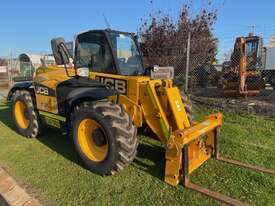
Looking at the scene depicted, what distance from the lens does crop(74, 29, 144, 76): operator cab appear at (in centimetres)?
458

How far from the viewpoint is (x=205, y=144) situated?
4570 millimetres

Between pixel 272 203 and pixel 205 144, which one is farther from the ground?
pixel 205 144

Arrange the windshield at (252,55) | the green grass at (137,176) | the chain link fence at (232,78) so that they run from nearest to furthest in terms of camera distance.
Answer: the green grass at (137,176) < the chain link fence at (232,78) < the windshield at (252,55)

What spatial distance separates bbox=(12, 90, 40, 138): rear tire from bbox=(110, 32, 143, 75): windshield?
2.22m

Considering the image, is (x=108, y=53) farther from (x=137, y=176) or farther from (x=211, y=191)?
(x=211, y=191)

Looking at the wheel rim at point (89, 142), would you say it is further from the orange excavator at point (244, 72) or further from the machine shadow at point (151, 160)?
the orange excavator at point (244, 72)

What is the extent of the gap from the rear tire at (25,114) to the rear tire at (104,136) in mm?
1648

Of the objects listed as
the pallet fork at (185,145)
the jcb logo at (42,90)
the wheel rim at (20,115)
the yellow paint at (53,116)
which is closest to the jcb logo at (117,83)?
the pallet fork at (185,145)

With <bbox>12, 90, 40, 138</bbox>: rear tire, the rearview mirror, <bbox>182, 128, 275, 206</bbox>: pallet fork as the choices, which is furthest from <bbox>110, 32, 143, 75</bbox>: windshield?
<bbox>12, 90, 40, 138</bbox>: rear tire

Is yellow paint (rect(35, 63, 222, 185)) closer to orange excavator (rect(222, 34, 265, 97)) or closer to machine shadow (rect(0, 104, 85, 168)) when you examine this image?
machine shadow (rect(0, 104, 85, 168))

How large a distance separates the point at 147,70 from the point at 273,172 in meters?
2.58

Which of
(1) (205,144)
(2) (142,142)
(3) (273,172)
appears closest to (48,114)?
(2) (142,142)

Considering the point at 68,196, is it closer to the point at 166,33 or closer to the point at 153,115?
the point at 153,115

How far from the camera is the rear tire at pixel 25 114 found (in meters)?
5.68
